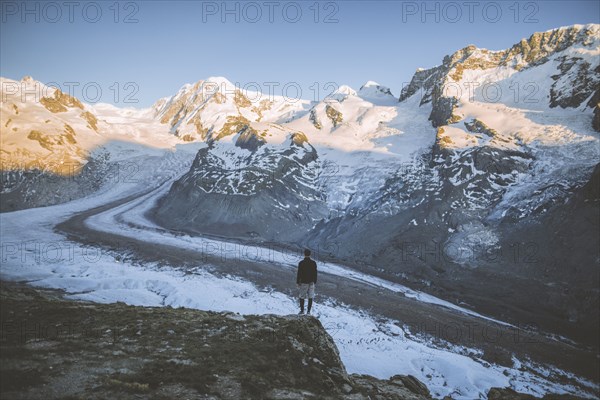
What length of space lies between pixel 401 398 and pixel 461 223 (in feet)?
184

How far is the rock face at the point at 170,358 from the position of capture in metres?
8.44

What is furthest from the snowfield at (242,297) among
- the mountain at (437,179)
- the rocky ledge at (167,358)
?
the mountain at (437,179)

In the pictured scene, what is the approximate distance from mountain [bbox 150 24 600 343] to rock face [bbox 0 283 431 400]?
126ft

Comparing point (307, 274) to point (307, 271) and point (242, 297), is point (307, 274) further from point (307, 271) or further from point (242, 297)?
point (242, 297)

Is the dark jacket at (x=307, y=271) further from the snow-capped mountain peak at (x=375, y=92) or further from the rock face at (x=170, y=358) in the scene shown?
the snow-capped mountain peak at (x=375, y=92)

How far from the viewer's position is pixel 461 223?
61562mm

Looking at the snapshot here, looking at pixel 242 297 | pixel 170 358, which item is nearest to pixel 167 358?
pixel 170 358

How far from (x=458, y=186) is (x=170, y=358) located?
69.9 meters

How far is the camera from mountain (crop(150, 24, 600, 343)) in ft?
156

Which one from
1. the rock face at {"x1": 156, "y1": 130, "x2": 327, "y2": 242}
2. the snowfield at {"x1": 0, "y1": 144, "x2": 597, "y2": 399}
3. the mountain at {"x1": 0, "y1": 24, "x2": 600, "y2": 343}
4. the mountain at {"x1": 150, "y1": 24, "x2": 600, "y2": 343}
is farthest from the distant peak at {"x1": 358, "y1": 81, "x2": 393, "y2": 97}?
the snowfield at {"x1": 0, "y1": 144, "x2": 597, "y2": 399}

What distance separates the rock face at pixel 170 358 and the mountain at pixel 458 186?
126ft

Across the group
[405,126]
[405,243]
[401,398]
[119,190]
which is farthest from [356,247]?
[119,190]

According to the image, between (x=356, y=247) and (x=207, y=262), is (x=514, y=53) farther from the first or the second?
(x=207, y=262)

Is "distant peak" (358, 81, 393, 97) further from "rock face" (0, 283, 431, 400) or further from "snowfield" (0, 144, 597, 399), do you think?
"rock face" (0, 283, 431, 400)
